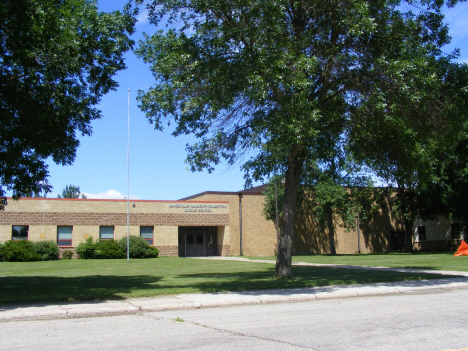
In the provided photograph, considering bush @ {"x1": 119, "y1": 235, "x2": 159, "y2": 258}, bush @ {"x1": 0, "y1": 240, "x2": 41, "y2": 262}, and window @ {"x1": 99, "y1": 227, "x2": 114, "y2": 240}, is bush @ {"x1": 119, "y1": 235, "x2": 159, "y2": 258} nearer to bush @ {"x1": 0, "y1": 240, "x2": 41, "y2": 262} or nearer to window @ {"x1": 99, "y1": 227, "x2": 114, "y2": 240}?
window @ {"x1": 99, "y1": 227, "x2": 114, "y2": 240}

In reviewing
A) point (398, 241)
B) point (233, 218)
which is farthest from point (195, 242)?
point (398, 241)

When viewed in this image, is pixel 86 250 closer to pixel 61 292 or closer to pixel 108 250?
pixel 108 250

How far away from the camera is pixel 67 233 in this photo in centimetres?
3788

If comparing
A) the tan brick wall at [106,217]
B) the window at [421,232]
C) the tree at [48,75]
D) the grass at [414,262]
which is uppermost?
the tree at [48,75]

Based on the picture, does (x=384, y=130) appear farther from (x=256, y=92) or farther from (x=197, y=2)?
(x=197, y=2)

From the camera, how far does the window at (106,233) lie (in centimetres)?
3897

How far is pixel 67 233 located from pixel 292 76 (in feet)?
98.3

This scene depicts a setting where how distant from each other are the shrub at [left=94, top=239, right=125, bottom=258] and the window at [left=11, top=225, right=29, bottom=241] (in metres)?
5.56

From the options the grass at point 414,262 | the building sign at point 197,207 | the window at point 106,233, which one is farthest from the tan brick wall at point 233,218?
the grass at point 414,262

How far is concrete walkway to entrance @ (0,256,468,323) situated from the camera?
10055 millimetres

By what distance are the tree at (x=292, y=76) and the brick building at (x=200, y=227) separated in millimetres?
24777

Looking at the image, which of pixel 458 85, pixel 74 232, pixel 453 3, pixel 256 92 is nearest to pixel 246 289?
pixel 256 92

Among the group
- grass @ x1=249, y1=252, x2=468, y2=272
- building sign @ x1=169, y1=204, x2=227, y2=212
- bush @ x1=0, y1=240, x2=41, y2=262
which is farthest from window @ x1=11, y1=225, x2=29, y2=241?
grass @ x1=249, y1=252, x2=468, y2=272

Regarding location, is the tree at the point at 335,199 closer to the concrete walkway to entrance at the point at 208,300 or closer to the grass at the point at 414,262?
→ the grass at the point at 414,262
